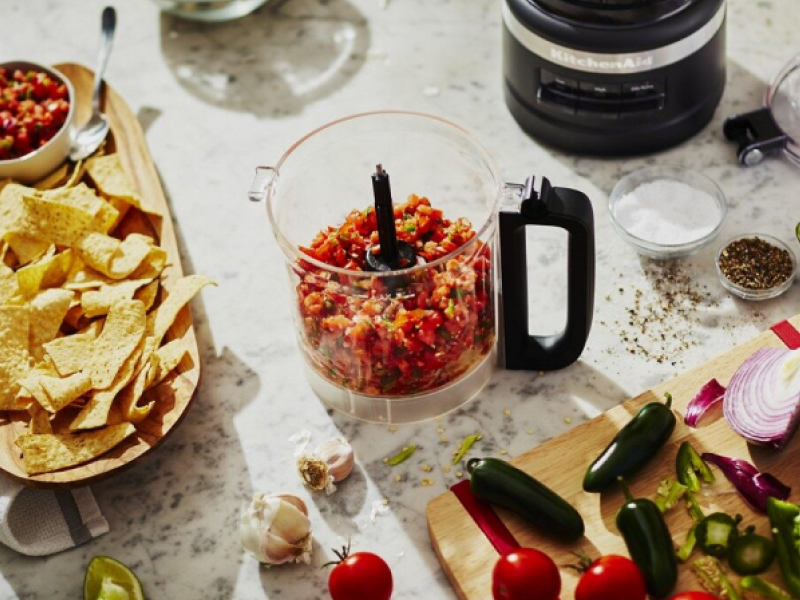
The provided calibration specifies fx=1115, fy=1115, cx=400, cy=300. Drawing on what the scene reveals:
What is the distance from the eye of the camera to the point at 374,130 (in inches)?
73.1

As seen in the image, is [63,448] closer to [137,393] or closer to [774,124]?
[137,393]

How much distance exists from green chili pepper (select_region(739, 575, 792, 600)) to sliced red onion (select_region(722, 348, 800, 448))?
0.70 feet

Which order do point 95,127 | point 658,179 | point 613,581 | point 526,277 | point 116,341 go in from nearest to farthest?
point 613,581 → point 526,277 → point 116,341 → point 658,179 → point 95,127

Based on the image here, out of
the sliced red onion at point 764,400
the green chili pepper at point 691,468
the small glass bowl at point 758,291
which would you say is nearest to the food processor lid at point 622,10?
the small glass bowl at point 758,291

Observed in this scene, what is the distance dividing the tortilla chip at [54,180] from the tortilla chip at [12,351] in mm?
384

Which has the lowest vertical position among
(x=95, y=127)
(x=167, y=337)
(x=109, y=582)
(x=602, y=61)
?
(x=109, y=582)

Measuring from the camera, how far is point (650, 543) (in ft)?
4.99

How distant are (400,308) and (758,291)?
64 cm

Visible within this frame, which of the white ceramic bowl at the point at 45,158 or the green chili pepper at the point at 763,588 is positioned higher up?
the white ceramic bowl at the point at 45,158

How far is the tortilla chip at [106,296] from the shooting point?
1844 mm

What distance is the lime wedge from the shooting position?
1615 mm

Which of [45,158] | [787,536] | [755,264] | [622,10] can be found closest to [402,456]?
[787,536]

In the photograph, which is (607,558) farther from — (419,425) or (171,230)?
(171,230)

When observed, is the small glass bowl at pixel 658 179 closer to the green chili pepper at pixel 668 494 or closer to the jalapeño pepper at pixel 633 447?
the jalapeño pepper at pixel 633 447
